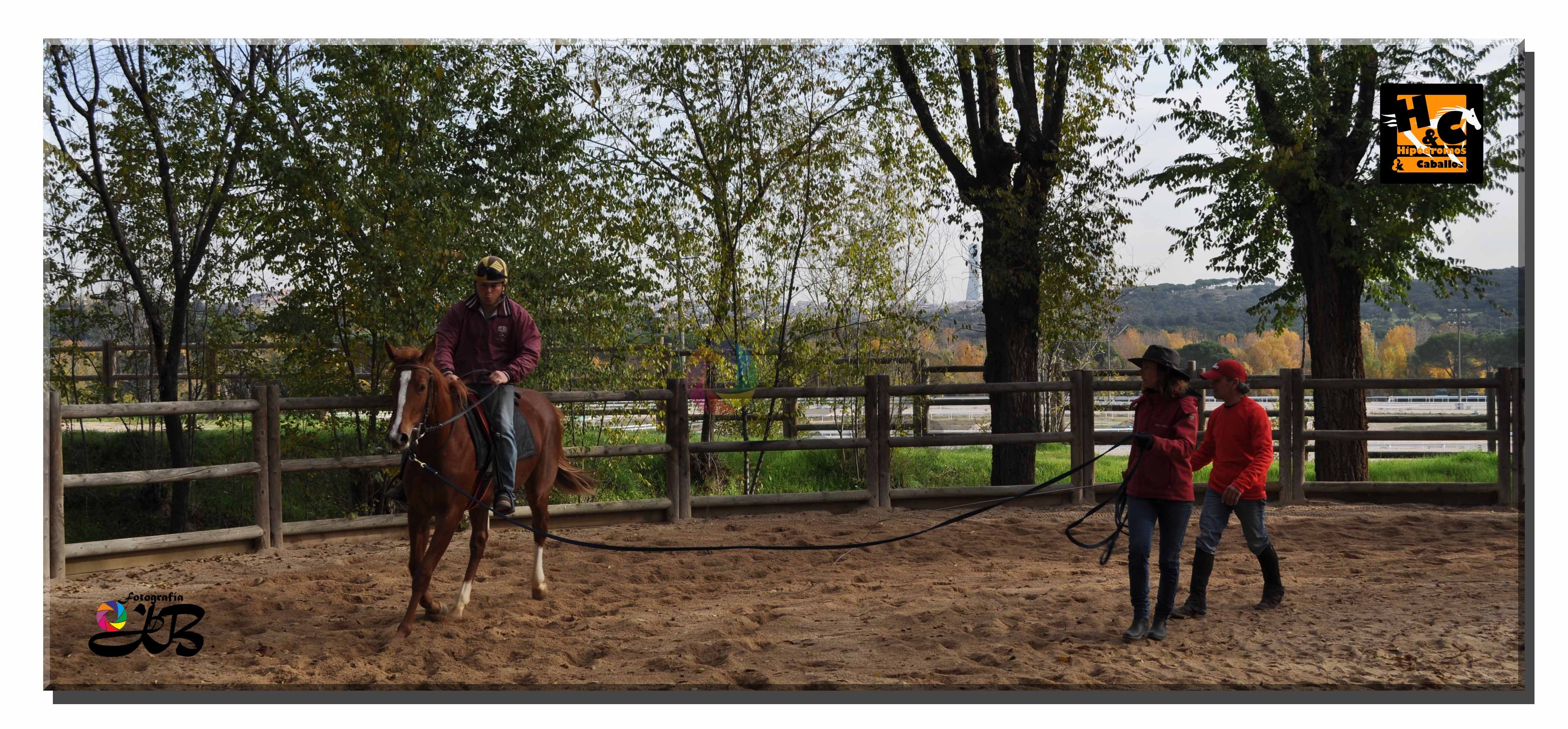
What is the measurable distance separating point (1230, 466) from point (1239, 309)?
9973 mm

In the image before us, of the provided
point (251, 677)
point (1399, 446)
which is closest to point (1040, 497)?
point (251, 677)

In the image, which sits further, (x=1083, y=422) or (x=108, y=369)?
(x=108, y=369)

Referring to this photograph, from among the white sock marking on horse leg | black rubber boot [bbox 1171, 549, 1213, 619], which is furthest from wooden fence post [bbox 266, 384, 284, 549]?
black rubber boot [bbox 1171, 549, 1213, 619]

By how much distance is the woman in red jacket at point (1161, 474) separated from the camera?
4.59 meters

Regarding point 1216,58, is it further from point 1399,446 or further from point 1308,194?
point 1399,446

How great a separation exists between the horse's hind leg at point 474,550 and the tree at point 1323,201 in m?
6.03

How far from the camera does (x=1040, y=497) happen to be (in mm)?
9180

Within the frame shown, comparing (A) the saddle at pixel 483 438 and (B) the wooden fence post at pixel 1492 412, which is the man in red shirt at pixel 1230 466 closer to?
(A) the saddle at pixel 483 438

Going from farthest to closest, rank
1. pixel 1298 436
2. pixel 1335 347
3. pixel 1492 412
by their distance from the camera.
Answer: pixel 1335 347 → pixel 1492 412 → pixel 1298 436

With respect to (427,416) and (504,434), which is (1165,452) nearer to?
(504,434)

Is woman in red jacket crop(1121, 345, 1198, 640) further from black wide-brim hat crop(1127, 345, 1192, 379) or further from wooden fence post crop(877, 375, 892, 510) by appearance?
wooden fence post crop(877, 375, 892, 510)

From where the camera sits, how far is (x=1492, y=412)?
31.7 ft

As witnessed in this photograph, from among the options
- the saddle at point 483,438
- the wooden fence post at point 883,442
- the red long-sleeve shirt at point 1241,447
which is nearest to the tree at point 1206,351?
the wooden fence post at point 883,442

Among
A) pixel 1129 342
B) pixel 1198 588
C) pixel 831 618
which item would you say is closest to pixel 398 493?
pixel 831 618
